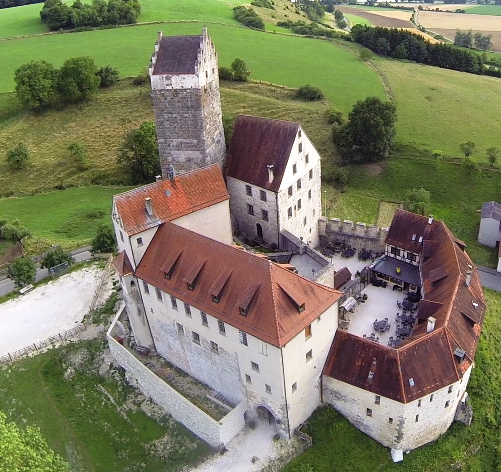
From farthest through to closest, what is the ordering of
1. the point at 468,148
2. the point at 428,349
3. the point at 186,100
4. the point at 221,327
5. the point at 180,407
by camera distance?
the point at 468,148 < the point at 186,100 < the point at 180,407 < the point at 221,327 < the point at 428,349

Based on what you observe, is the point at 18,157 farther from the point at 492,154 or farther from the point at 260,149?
the point at 492,154

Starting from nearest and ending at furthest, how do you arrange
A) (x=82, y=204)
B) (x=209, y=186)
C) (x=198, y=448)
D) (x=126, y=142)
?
(x=198, y=448) → (x=209, y=186) → (x=82, y=204) → (x=126, y=142)

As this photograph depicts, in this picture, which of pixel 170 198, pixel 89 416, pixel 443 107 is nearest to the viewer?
pixel 89 416

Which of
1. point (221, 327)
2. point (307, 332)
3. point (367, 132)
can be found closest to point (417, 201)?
point (367, 132)

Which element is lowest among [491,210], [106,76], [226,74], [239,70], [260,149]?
[491,210]

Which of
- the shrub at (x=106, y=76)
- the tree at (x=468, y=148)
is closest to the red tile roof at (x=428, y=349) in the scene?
the tree at (x=468, y=148)

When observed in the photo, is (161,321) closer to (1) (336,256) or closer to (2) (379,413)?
(2) (379,413)

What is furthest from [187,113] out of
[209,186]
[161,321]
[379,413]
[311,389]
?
[379,413]
